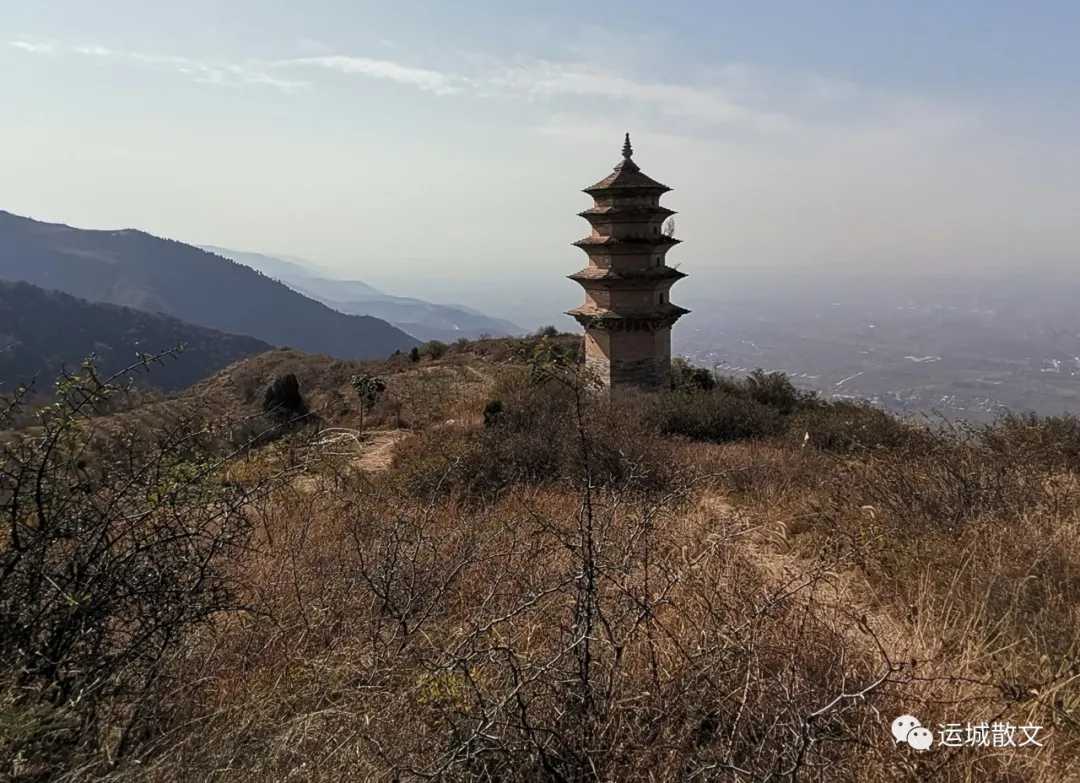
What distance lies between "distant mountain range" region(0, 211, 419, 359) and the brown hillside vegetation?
4807 inches

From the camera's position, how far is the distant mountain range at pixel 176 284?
13125 cm

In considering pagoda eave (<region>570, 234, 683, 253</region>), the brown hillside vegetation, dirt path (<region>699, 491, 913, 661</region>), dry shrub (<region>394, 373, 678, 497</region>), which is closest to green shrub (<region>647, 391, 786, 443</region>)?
dry shrub (<region>394, 373, 678, 497</region>)

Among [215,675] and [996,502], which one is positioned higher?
[996,502]

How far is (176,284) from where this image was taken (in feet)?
493

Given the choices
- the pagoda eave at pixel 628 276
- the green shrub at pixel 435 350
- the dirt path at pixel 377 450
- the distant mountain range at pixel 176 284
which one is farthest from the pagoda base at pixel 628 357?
the distant mountain range at pixel 176 284

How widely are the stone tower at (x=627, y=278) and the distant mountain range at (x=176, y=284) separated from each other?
4377 inches

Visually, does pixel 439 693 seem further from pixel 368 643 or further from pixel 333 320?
pixel 333 320

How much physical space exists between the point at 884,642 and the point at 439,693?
225cm

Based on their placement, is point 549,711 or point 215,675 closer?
point 549,711

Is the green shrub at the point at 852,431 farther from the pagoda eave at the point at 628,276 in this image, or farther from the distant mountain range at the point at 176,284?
the distant mountain range at the point at 176,284

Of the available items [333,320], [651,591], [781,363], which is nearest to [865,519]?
[651,591]

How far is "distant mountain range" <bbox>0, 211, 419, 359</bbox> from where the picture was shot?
131 metres

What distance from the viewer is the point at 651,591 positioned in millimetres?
3539

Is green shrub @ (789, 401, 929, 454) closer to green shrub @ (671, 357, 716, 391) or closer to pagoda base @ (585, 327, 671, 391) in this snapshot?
pagoda base @ (585, 327, 671, 391)
